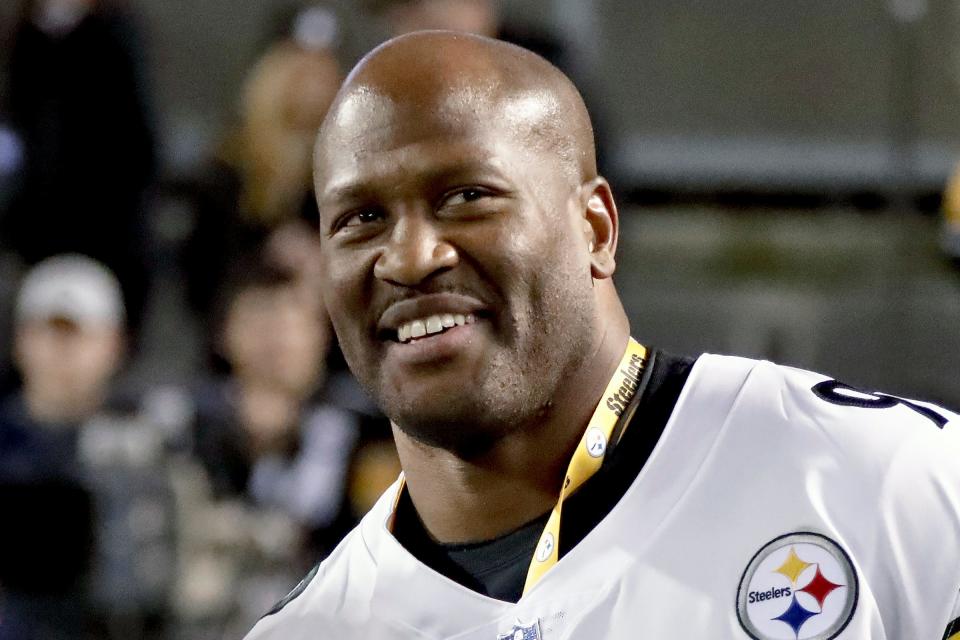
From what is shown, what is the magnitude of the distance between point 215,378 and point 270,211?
2.03 ft

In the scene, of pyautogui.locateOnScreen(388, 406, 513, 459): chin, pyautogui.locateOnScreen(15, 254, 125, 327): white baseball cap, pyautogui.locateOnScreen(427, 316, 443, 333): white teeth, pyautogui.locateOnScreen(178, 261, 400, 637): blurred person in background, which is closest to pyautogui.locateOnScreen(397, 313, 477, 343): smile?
pyautogui.locateOnScreen(427, 316, 443, 333): white teeth

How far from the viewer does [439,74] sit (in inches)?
84.8

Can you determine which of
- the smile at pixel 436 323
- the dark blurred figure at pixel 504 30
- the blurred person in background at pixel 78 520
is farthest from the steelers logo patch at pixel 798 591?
the blurred person in background at pixel 78 520

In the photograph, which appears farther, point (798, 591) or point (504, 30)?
point (504, 30)

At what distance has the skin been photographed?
2100 mm

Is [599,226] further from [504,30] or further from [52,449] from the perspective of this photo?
[52,449]

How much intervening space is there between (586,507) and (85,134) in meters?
3.84

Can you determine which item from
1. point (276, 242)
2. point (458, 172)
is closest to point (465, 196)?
point (458, 172)

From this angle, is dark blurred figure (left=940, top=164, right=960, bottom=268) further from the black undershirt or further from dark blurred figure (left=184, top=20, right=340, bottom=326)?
the black undershirt

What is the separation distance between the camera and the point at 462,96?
2.13 meters

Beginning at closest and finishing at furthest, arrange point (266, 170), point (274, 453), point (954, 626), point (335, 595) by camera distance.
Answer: point (954, 626), point (335, 595), point (274, 453), point (266, 170)

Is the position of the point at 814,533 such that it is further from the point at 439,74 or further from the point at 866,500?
the point at 439,74

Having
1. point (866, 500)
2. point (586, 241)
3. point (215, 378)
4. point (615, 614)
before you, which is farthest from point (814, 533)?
point (215, 378)

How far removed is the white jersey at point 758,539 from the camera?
191 cm
